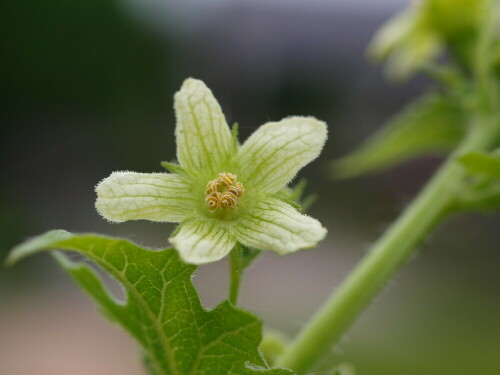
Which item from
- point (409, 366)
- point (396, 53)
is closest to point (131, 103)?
point (409, 366)

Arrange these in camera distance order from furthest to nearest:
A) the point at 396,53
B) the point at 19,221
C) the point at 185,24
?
1. the point at 185,24
2. the point at 19,221
3. the point at 396,53

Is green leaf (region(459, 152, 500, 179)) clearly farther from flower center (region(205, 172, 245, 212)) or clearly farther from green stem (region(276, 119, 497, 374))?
flower center (region(205, 172, 245, 212))

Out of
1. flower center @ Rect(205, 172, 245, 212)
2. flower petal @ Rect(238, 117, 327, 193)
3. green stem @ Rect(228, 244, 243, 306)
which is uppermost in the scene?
flower petal @ Rect(238, 117, 327, 193)

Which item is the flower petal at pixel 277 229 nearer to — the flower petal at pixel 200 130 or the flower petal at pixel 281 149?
the flower petal at pixel 281 149

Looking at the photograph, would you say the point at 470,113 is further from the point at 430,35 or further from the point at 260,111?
the point at 260,111

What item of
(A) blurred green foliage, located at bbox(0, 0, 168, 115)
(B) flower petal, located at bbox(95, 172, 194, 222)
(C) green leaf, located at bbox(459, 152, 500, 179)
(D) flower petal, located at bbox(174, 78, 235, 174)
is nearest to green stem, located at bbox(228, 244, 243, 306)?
(B) flower petal, located at bbox(95, 172, 194, 222)

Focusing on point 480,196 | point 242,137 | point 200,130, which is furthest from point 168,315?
point 242,137
